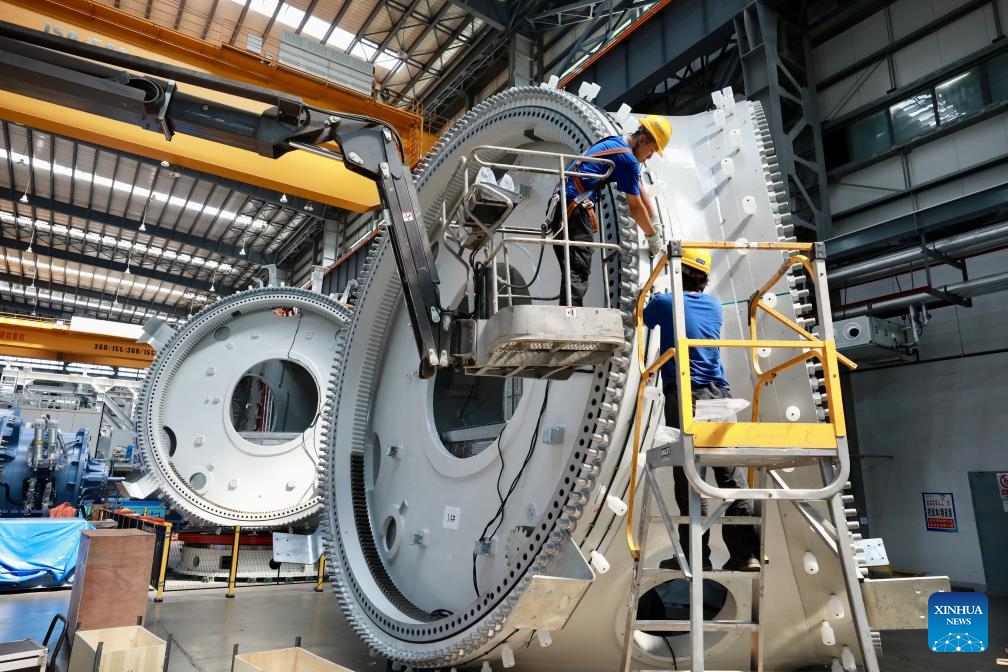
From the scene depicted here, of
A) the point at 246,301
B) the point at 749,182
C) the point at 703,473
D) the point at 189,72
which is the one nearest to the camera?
the point at 703,473

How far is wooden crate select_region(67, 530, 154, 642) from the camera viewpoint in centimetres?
414

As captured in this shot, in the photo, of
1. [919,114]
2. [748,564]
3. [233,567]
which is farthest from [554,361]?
[919,114]

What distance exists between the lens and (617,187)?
2.98m

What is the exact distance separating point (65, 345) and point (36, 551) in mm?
9662

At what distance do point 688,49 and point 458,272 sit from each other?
499 cm

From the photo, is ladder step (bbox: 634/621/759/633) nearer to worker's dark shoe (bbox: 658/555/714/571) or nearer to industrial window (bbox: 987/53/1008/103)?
worker's dark shoe (bbox: 658/555/714/571)

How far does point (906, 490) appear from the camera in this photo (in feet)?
29.0

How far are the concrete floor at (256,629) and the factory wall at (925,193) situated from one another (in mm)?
2161

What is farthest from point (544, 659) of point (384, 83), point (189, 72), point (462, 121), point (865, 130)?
point (384, 83)

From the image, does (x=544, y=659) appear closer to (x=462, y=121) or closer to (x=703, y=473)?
(x=703, y=473)

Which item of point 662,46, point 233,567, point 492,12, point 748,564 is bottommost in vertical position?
point 233,567

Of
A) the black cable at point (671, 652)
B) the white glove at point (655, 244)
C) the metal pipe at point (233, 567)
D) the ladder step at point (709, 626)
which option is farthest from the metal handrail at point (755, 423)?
the metal pipe at point (233, 567)

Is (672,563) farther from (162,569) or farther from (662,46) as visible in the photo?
(662,46)

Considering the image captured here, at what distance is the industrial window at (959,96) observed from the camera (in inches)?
320
